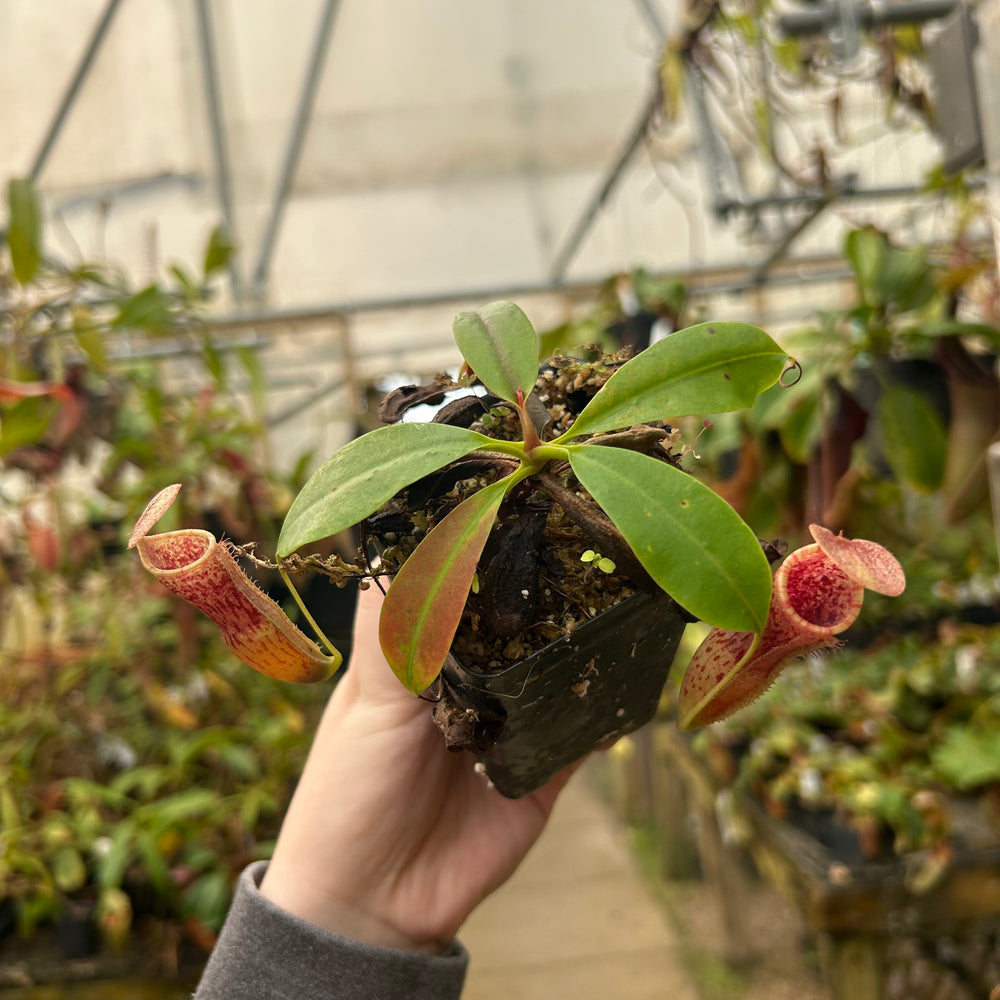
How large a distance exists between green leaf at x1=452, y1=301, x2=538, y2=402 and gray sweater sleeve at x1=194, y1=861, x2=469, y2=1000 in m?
0.43

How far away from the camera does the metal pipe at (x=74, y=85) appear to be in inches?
105

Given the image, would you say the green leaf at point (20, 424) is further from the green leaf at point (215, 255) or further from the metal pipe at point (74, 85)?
the metal pipe at point (74, 85)

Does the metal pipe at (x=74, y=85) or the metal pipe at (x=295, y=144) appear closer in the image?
the metal pipe at (x=74, y=85)

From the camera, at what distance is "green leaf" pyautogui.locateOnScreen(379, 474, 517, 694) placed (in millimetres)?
369

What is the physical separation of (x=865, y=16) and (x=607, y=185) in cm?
115

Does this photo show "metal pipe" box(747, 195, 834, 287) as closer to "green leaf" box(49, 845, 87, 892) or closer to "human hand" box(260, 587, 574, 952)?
"human hand" box(260, 587, 574, 952)

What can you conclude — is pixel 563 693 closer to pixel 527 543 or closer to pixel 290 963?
pixel 527 543

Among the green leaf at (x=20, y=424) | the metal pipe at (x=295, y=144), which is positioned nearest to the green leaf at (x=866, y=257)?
the green leaf at (x=20, y=424)

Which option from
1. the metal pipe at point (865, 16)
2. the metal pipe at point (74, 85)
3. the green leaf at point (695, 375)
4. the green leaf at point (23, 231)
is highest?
the metal pipe at point (74, 85)

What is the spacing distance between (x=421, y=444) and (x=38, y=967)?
1.61m

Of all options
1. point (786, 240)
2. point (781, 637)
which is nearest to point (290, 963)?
point (781, 637)

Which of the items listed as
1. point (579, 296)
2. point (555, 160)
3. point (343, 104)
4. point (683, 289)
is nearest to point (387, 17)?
point (343, 104)

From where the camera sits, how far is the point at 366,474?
37 cm

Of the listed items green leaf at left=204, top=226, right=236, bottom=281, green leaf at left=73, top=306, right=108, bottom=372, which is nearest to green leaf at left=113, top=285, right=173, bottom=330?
green leaf at left=73, top=306, right=108, bottom=372
